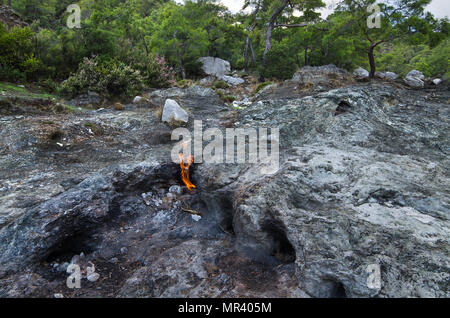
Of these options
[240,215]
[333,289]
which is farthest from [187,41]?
[333,289]

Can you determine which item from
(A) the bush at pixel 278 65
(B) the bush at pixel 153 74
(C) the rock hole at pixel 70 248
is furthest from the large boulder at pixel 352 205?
(A) the bush at pixel 278 65

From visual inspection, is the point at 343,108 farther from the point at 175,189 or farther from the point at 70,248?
the point at 70,248

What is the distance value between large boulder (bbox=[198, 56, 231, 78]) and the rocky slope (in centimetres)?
1818

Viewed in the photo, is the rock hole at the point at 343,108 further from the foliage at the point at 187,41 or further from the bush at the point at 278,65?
the bush at the point at 278,65

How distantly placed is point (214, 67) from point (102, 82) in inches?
539

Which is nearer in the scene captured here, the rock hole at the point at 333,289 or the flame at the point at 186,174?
the rock hole at the point at 333,289

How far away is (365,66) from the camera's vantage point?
34.7m

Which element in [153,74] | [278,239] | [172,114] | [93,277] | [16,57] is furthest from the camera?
[153,74]

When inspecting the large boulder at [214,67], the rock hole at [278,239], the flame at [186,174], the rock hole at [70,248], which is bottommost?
the rock hole at [70,248]

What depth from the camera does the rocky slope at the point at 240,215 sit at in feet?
8.95

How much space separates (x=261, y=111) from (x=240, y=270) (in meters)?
5.51

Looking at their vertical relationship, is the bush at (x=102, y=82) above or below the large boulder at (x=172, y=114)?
above

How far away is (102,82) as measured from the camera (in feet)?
37.4

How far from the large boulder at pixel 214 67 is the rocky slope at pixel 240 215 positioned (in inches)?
716
